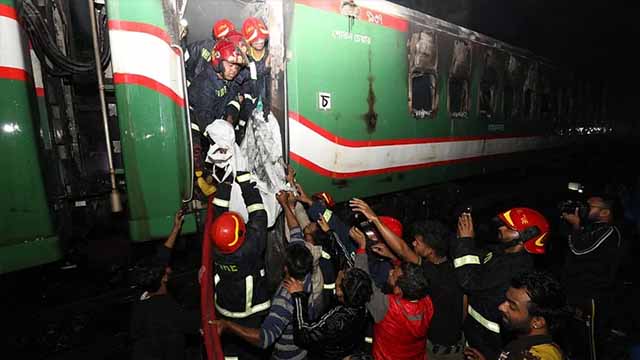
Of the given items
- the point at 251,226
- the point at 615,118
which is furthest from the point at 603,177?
the point at 251,226

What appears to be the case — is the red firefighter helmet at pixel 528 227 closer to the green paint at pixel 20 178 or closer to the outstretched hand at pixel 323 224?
the outstretched hand at pixel 323 224

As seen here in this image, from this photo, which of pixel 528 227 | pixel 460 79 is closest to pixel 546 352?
pixel 528 227

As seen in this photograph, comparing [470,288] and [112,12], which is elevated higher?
[112,12]

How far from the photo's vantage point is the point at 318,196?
3691 millimetres

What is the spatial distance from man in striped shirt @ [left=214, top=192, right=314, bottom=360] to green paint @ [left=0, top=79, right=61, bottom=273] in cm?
143

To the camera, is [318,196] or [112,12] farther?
[318,196]

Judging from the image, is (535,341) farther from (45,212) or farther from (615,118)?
(615,118)

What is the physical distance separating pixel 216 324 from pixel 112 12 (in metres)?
2.27

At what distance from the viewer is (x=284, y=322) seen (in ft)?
7.73

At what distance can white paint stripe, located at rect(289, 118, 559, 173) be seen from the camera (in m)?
3.77

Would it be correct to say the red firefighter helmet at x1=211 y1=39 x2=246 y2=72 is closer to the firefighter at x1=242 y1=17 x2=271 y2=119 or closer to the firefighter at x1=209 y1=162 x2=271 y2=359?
the firefighter at x1=242 y1=17 x2=271 y2=119

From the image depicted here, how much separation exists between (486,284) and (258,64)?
8.74 feet

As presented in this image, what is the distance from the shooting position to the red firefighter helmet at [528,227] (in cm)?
252

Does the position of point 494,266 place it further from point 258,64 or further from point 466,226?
point 258,64
